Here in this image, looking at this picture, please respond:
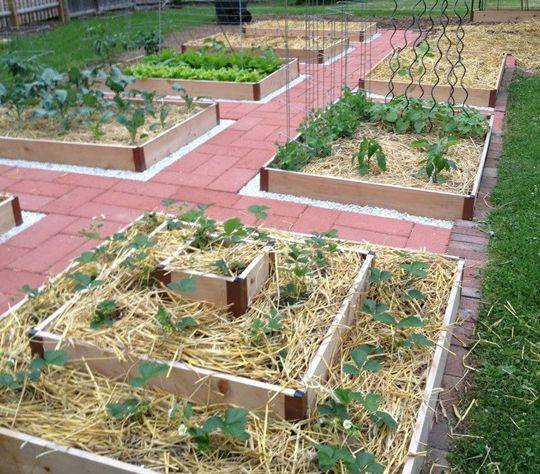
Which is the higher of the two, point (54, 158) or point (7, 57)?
point (7, 57)

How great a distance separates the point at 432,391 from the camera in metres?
2.38

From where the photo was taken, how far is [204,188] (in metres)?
4.58

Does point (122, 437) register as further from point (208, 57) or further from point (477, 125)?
point (208, 57)

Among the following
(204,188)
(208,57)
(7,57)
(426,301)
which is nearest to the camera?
(426,301)

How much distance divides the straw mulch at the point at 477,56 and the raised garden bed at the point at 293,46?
0.91 metres

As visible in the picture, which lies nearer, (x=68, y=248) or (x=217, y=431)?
(x=217, y=431)

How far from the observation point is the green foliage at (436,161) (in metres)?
4.23

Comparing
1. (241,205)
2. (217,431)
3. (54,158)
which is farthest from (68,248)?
(217,431)

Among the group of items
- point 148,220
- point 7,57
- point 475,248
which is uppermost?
point 7,57

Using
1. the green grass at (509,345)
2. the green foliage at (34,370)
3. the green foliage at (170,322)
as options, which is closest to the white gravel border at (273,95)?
the green grass at (509,345)

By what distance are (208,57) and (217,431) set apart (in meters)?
6.08

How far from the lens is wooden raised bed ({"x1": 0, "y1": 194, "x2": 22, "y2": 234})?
3926 millimetres

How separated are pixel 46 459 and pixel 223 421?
0.59m

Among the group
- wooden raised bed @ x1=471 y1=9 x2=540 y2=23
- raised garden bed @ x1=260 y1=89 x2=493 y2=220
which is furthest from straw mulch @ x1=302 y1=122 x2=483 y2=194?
wooden raised bed @ x1=471 y1=9 x2=540 y2=23
